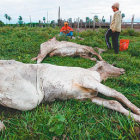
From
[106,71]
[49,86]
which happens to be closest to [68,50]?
[106,71]

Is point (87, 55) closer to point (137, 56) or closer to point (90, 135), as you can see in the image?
point (137, 56)

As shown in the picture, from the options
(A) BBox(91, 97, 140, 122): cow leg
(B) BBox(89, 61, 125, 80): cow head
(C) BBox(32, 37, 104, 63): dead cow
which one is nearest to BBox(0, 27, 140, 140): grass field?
(A) BBox(91, 97, 140, 122): cow leg

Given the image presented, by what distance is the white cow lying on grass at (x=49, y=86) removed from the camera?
1941 mm

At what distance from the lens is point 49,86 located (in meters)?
2.30

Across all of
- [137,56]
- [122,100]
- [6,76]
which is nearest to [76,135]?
[122,100]

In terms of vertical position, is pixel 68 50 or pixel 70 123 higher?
pixel 68 50

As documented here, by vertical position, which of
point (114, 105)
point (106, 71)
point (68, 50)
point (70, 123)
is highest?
point (68, 50)

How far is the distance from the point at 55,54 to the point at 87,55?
1.06 meters

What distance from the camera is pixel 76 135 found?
1.76m

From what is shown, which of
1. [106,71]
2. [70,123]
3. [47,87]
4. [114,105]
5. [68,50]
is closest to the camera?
[70,123]

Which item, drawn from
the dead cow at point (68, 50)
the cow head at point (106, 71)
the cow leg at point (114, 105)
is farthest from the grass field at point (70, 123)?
the dead cow at point (68, 50)

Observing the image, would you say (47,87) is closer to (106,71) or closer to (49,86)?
(49,86)

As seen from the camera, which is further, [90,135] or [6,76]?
[6,76]

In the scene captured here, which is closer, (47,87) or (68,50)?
(47,87)
